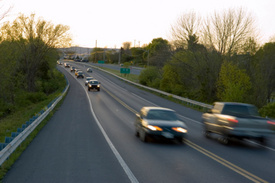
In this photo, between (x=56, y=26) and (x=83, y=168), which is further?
(x=56, y=26)

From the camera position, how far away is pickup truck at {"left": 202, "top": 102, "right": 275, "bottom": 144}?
1220 centimetres

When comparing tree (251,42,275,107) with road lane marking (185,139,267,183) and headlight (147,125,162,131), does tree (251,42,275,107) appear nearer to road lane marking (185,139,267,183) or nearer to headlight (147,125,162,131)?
road lane marking (185,139,267,183)

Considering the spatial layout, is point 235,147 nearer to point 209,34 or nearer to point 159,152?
point 159,152

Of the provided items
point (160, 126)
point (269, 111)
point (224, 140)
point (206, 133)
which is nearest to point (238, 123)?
point (224, 140)

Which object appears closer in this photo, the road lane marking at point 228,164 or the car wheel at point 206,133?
the road lane marking at point 228,164

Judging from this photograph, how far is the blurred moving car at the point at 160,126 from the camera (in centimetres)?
1263

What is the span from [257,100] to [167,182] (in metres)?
34.5

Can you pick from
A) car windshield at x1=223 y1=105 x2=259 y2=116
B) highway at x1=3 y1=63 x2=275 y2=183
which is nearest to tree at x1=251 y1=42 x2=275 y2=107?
car windshield at x1=223 y1=105 x2=259 y2=116

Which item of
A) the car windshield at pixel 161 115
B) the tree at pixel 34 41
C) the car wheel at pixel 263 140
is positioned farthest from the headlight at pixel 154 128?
the tree at pixel 34 41

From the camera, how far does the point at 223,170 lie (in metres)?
8.90

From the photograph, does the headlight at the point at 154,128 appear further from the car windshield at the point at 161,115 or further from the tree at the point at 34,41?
the tree at the point at 34,41

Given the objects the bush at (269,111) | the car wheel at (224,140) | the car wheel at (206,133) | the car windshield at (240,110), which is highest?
the car windshield at (240,110)

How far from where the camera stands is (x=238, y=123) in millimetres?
12188

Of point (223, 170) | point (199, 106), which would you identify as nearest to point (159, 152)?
point (223, 170)
